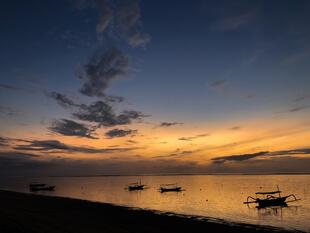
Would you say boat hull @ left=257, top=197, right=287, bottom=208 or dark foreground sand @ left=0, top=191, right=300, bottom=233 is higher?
dark foreground sand @ left=0, top=191, right=300, bottom=233

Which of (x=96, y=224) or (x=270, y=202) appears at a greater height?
(x=96, y=224)

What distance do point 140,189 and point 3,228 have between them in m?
116

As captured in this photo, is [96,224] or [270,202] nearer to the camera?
[96,224]

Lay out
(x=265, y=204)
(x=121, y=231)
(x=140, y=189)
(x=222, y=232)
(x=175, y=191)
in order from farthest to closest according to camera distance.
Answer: (x=140, y=189)
(x=175, y=191)
(x=265, y=204)
(x=222, y=232)
(x=121, y=231)

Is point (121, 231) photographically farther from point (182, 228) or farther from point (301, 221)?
point (301, 221)

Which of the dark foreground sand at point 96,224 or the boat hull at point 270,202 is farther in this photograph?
the boat hull at point 270,202

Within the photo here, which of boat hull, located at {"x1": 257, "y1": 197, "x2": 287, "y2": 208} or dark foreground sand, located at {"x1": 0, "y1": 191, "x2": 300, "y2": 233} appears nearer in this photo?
dark foreground sand, located at {"x1": 0, "y1": 191, "x2": 300, "y2": 233}

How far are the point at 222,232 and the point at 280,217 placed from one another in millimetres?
27106

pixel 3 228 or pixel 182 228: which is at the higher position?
pixel 3 228

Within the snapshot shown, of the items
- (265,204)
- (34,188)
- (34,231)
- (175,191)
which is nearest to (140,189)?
(175,191)

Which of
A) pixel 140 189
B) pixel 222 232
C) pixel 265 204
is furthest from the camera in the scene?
pixel 140 189

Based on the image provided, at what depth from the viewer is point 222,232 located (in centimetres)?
2941

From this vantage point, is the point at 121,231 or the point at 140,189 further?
the point at 140,189

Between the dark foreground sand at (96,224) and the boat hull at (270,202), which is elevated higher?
the dark foreground sand at (96,224)
